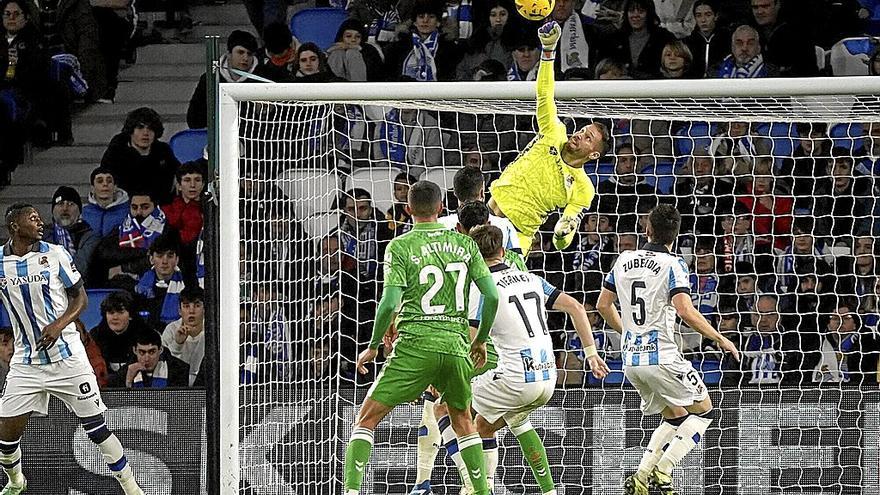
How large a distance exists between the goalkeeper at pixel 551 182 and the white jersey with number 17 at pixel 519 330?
0.36 metres

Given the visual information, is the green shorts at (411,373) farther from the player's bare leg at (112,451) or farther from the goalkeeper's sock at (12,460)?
the goalkeeper's sock at (12,460)

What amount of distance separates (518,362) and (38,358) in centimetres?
Answer: 324

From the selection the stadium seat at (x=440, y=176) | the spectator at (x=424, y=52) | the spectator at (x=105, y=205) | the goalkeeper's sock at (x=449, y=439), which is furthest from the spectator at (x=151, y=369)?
the spectator at (x=424, y=52)

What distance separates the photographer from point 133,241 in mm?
11305

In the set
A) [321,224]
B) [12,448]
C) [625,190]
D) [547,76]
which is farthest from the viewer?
[625,190]

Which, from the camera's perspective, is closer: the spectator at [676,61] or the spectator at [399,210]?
the spectator at [399,210]

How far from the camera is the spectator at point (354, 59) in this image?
1184cm

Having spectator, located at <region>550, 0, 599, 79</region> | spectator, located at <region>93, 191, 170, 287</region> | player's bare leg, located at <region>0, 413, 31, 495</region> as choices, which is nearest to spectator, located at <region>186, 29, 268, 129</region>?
spectator, located at <region>93, 191, 170, 287</region>

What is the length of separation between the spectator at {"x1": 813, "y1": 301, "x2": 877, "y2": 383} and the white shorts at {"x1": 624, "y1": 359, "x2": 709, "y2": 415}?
1766mm

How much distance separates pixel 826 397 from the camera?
9094 millimetres

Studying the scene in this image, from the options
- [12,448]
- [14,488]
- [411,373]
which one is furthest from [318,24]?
[411,373]

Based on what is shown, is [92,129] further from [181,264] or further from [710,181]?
[710,181]

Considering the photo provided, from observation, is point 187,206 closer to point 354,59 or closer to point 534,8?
point 354,59

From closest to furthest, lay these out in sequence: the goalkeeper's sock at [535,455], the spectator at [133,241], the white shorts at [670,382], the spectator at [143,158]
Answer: the goalkeeper's sock at [535,455], the white shorts at [670,382], the spectator at [133,241], the spectator at [143,158]
